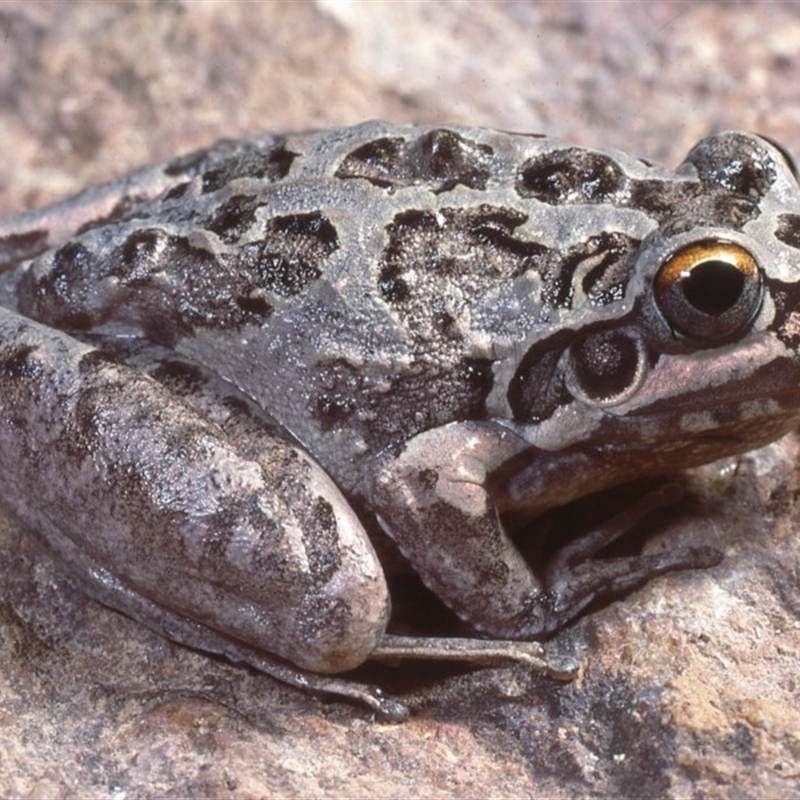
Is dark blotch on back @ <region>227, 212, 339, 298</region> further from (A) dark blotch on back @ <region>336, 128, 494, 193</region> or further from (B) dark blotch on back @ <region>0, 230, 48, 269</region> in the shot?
(B) dark blotch on back @ <region>0, 230, 48, 269</region>

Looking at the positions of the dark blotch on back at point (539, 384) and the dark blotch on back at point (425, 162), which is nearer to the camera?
the dark blotch on back at point (539, 384)

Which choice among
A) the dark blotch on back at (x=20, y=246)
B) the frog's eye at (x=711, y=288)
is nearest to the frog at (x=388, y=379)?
the frog's eye at (x=711, y=288)

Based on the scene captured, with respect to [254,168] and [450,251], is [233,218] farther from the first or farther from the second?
[450,251]

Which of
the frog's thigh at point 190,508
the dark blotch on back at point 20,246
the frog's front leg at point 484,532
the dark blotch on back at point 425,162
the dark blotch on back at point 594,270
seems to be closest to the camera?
the frog's thigh at point 190,508

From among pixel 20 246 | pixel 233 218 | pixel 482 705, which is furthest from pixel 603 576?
pixel 20 246

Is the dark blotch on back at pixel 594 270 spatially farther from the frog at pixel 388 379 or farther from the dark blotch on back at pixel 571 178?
the dark blotch on back at pixel 571 178

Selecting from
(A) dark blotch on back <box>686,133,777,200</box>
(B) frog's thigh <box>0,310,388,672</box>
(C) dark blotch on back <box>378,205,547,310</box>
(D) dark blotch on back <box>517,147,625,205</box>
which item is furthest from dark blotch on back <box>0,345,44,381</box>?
(A) dark blotch on back <box>686,133,777,200</box>

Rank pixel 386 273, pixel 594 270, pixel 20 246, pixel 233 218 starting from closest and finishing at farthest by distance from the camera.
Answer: pixel 594 270
pixel 386 273
pixel 233 218
pixel 20 246

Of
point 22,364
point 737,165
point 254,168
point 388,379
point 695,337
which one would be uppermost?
point 737,165
